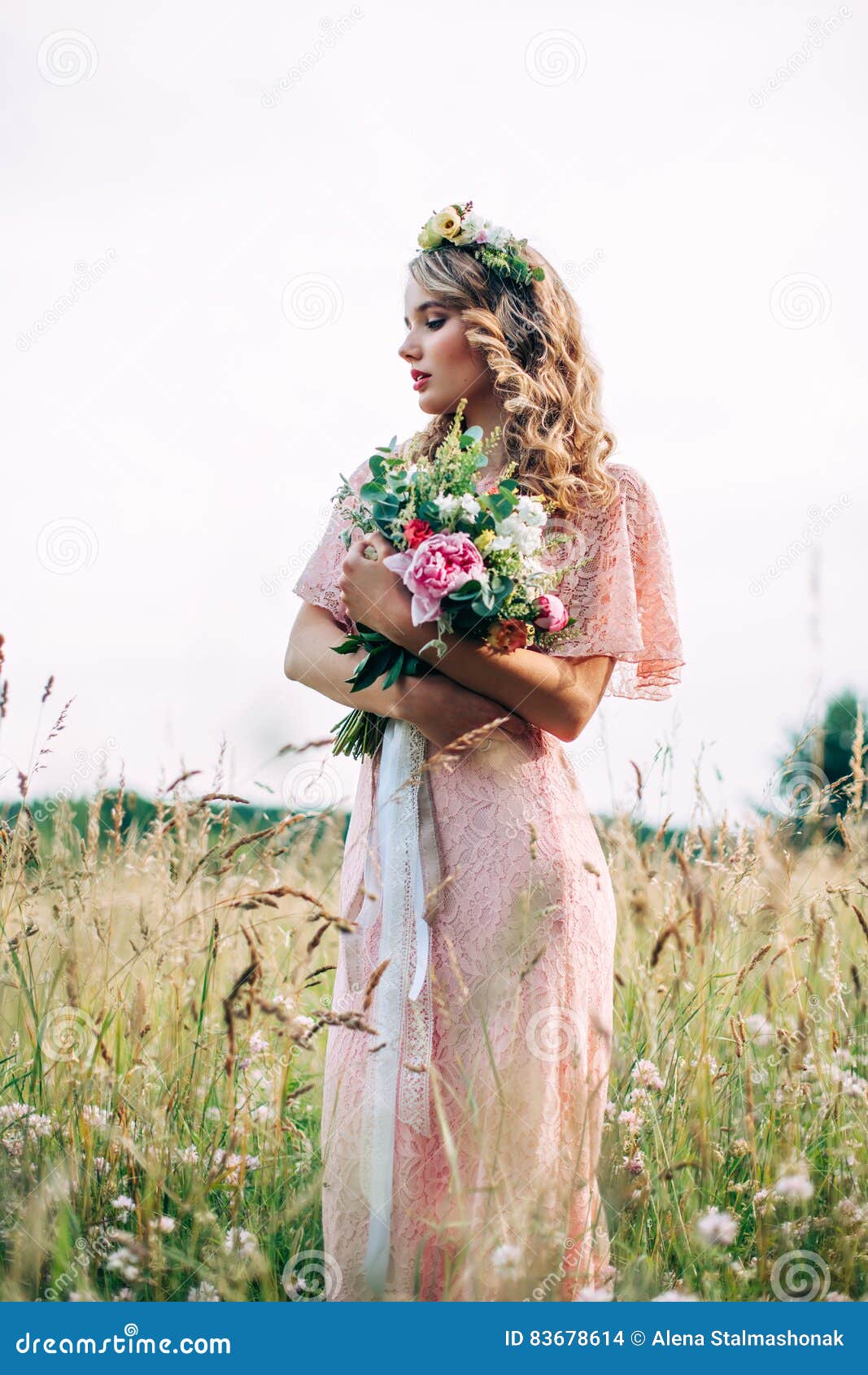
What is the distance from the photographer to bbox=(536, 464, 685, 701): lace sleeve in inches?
105

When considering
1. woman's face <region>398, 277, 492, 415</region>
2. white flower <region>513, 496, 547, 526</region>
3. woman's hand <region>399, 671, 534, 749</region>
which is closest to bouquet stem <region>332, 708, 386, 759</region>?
woman's hand <region>399, 671, 534, 749</region>

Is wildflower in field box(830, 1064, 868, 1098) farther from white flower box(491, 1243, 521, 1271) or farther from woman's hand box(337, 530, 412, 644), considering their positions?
woman's hand box(337, 530, 412, 644)

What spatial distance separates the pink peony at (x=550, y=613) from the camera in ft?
8.13

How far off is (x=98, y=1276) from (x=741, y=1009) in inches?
77.5

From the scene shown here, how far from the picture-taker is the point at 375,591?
8.19 feet

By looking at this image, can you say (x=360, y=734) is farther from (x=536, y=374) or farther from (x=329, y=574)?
(x=536, y=374)

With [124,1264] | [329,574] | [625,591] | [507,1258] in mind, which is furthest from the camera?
[329,574]

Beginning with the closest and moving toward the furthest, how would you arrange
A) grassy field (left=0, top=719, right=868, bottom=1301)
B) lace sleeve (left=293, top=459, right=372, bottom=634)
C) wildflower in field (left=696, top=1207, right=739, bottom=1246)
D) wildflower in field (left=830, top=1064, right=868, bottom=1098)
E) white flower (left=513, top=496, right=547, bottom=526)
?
1. wildflower in field (left=696, top=1207, right=739, bottom=1246)
2. grassy field (left=0, top=719, right=868, bottom=1301)
3. white flower (left=513, top=496, right=547, bottom=526)
4. wildflower in field (left=830, top=1064, right=868, bottom=1098)
5. lace sleeve (left=293, top=459, right=372, bottom=634)

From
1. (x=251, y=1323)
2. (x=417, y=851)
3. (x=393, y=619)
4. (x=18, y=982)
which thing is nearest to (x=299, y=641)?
(x=393, y=619)

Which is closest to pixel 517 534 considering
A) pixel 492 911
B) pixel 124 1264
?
pixel 492 911

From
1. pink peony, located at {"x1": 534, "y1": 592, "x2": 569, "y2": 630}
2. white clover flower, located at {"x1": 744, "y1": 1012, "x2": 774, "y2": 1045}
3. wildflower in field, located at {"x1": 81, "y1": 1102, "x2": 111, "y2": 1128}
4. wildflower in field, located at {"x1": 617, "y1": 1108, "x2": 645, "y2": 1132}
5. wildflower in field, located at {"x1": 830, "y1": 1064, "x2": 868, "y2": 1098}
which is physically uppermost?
pink peony, located at {"x1": 534, "y1": 592, "x2": 569, "y2": 630}

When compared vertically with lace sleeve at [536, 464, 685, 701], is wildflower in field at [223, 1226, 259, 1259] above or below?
below

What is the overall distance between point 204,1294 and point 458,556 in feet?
5.24

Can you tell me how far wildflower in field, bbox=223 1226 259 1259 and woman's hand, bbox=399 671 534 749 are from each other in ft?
3.61
